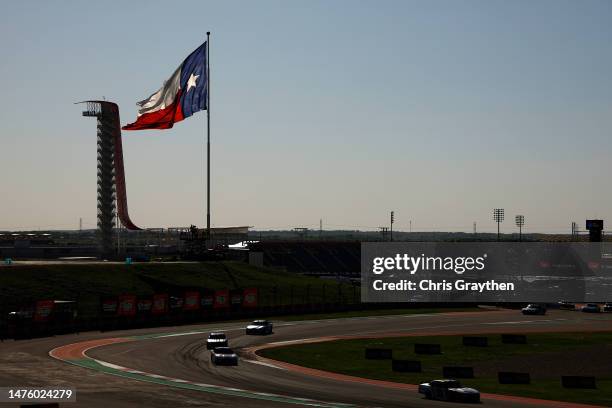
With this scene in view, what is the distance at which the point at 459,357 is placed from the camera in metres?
70.1

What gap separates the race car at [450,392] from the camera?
45750mm

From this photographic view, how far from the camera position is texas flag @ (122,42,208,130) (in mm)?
105375

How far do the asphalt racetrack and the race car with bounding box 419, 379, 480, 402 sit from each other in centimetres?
72

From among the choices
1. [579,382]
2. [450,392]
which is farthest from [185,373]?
[579,382]

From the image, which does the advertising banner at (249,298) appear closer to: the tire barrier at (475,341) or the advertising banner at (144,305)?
the advertising banner at (144,305)

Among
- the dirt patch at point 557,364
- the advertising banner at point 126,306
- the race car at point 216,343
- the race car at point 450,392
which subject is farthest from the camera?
the advertising banner at point 126,306

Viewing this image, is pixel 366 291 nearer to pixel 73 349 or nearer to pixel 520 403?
pixel 73 349

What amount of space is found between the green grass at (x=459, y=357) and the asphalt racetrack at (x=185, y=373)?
3031mm

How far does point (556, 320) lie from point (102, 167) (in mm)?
73677

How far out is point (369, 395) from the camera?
48.0 m

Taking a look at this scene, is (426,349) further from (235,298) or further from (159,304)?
(235,298)

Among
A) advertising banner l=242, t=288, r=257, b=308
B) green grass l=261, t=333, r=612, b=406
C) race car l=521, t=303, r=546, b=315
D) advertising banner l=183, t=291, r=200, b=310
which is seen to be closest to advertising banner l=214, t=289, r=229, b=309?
advertising banner l=242, t=288, r=257, b=308

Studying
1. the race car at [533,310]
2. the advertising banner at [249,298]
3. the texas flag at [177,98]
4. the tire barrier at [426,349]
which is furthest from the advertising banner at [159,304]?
the race car at [533,310]

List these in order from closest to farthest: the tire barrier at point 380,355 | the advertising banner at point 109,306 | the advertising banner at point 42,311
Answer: the tire barrier at point 380,355 → the advertising banner at point 42,311 → the advertising banner at point 109,306
